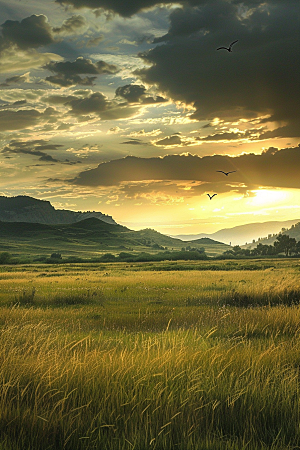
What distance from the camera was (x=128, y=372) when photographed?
21.5 ft

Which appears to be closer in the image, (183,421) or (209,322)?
(183,421)

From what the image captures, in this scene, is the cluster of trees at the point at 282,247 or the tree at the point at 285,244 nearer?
the tree at the point at 285,244

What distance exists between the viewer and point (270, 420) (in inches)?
216

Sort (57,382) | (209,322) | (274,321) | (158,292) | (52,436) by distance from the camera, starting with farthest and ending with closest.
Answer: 1. (158,292)
2. (209,322)
3. (274,321)
4. (57,382)
5. (52,436)

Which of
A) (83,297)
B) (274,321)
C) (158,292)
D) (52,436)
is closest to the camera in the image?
(52,436)

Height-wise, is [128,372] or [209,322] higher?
[128,372]

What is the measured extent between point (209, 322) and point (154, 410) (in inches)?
410

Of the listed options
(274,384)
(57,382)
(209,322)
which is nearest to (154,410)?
(57,382)

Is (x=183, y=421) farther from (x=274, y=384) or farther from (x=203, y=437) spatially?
(x=274, y=384)

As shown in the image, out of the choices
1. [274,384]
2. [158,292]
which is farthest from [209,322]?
[158,292]

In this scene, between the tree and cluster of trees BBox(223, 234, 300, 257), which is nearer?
the tree

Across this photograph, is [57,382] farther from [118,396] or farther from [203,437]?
[203,437]

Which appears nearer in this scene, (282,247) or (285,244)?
(285,244)

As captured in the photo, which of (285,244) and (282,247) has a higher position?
(285,244)
